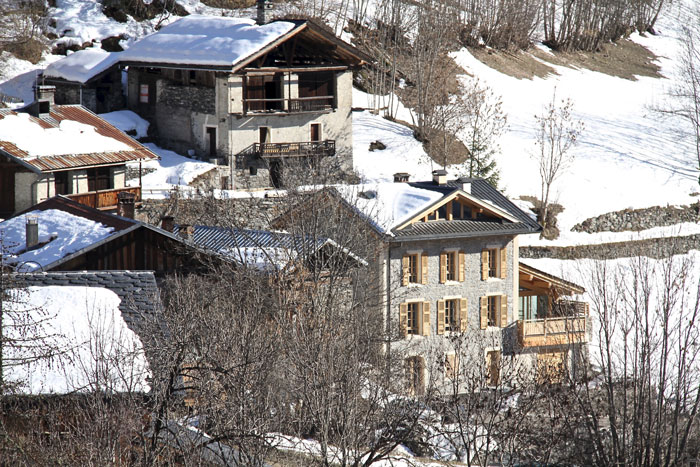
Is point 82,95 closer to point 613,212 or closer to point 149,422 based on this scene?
point 613,212

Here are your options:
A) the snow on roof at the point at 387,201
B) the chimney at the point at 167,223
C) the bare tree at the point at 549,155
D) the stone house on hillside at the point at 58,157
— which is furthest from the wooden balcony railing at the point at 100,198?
the bare tree at the point at 549,155

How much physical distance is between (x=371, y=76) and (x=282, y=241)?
3061 centimetres

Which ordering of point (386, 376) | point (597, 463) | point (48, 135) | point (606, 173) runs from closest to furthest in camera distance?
point (597, 463)
point (386, 376)
point (48, 135)
point (606, 173)

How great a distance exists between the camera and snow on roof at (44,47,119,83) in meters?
51.7

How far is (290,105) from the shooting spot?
1941 inches

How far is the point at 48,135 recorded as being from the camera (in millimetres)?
39375

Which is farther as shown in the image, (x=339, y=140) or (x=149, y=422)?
(x=339, y=140)

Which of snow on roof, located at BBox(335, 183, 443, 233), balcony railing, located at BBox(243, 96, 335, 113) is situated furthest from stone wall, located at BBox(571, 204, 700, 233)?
snow on roof, located at BBox(335, 183, 443, 233)

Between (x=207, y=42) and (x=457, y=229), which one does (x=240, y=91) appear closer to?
(x=207, y=42)

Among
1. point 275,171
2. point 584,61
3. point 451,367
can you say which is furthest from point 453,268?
point 584,61

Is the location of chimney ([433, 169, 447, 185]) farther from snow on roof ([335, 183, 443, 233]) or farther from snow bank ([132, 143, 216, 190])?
snow bank ([132, 143, 216, 190])

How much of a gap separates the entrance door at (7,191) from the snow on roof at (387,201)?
40.1 ft

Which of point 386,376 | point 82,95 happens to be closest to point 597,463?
point 386,376

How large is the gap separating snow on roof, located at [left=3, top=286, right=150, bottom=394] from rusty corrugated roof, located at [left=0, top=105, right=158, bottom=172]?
61.4 feet
